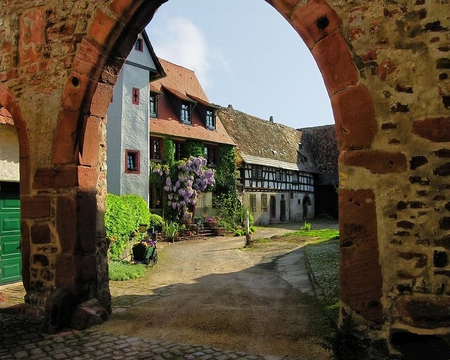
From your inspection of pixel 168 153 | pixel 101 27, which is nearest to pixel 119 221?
pixel 101 27

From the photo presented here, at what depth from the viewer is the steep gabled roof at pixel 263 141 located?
2684 cm

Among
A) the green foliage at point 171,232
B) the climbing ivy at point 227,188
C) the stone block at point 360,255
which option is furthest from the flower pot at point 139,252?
the climbing ivy at point 227,188

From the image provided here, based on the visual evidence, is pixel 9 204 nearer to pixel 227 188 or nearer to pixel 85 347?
pixel 85 347

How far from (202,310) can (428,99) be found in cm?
405

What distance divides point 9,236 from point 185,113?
48.3 ft

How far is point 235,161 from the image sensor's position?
968 inches

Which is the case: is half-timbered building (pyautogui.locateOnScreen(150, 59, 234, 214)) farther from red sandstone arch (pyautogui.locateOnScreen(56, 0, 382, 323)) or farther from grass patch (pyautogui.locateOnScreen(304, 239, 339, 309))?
red sandstone arch (pyautogui.locateOnScreen(56, 0, 382, 323))

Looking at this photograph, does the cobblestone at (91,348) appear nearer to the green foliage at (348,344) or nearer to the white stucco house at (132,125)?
the green foliage at (348,344)

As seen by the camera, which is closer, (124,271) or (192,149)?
(124,271)

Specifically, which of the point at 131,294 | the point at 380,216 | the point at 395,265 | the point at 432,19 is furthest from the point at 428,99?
the point at 131,294

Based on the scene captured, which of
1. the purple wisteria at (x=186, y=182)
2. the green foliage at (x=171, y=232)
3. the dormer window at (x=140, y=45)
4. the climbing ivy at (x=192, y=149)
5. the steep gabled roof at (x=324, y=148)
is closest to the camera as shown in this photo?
the green foliage at (x=171, y=232)

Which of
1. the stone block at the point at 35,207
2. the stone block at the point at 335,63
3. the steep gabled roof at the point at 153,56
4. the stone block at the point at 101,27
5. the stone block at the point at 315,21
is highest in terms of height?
the steep gabled roof at the point at 153,56

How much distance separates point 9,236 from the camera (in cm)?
891

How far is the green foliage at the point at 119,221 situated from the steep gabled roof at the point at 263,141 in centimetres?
1395
